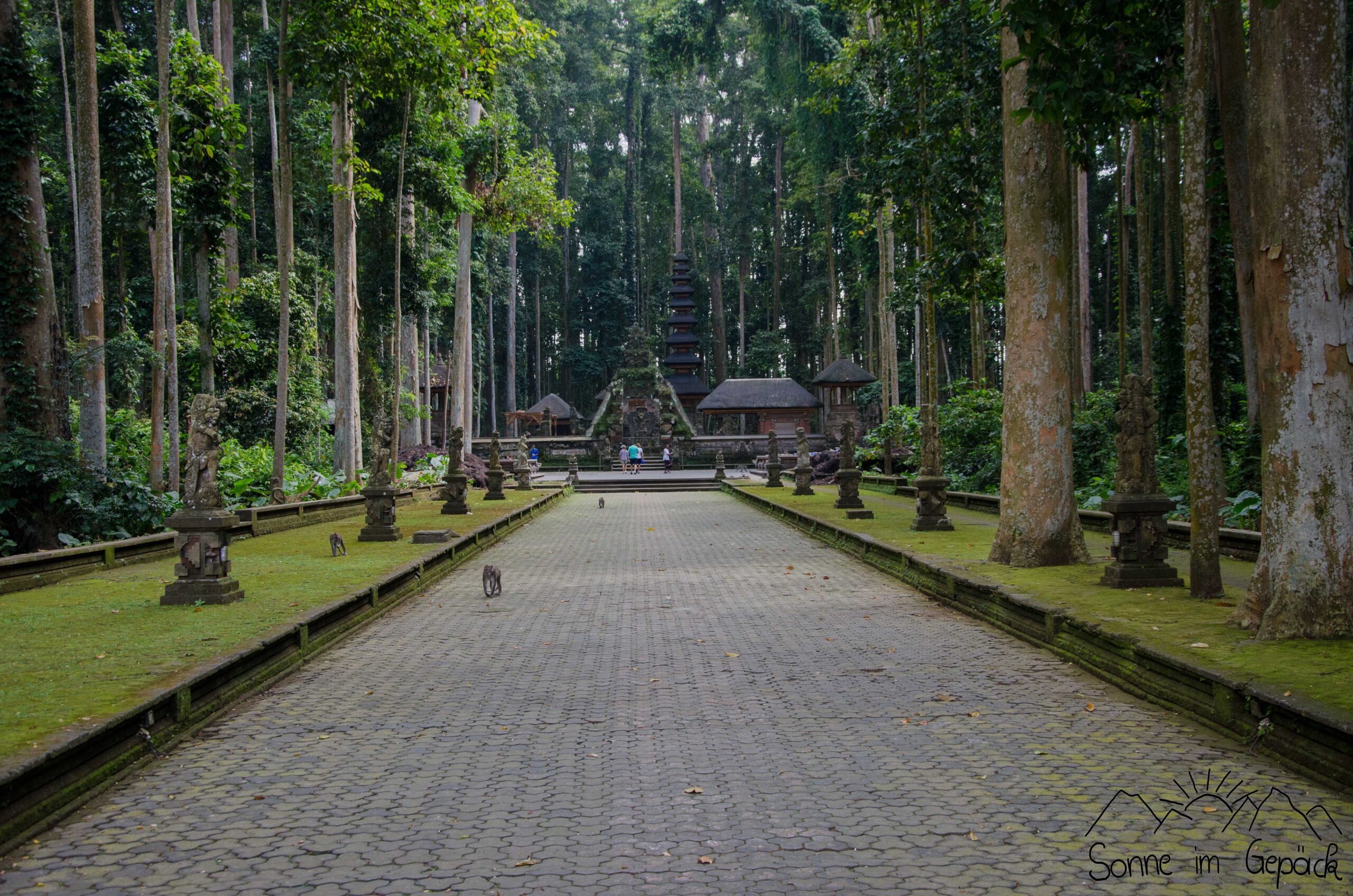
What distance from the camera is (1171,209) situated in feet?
55.6

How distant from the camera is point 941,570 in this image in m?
8.52

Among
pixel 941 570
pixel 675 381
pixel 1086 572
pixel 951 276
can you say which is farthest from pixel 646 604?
pixel 675 381

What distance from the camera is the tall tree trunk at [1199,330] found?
246 inches

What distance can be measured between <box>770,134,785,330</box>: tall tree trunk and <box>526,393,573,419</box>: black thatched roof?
13.0 meters

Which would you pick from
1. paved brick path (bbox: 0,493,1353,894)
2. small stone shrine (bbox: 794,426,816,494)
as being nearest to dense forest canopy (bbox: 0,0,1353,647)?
paved brick path (bbox: 0,493,1353,894)

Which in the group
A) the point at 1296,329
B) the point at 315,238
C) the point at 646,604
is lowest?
the point at 646,604

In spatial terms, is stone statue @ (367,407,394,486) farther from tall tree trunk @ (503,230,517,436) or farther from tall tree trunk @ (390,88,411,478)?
tall tree trunk @ (503,230,517,436)

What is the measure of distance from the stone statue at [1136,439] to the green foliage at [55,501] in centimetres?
1037

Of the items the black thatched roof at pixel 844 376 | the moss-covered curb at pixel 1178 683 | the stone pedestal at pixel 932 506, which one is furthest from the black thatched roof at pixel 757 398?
the moss-covered curb at pixel 1178 683

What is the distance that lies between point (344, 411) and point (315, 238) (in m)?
11.4

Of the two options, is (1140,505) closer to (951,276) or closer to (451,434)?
(951,276)

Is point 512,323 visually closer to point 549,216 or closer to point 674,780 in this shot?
point 549,216

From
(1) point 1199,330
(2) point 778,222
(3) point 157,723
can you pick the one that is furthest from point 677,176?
(3) point 157,723

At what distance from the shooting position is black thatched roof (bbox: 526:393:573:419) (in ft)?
167
